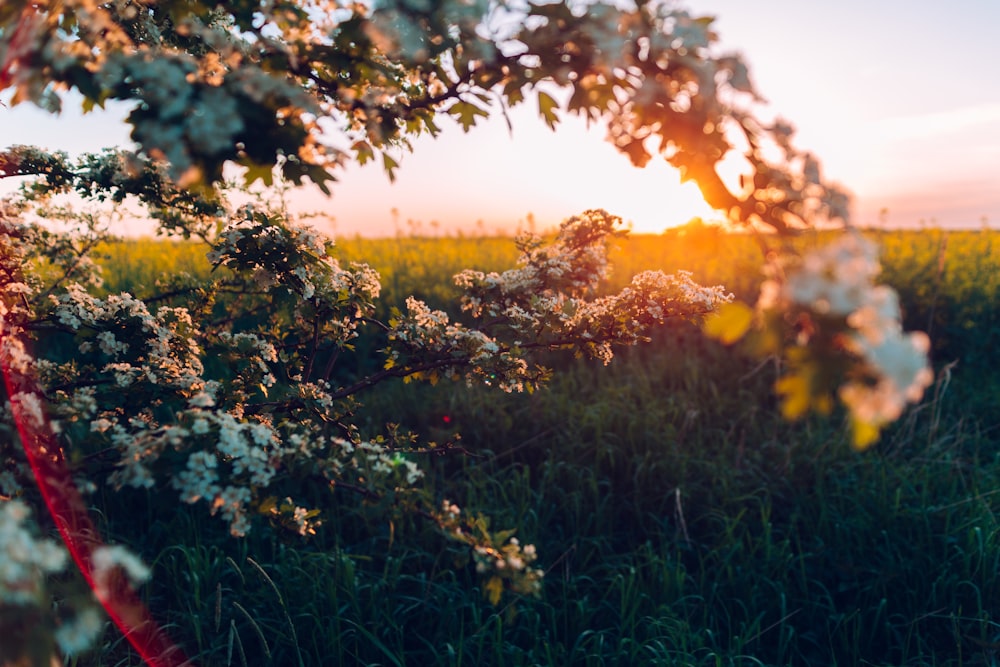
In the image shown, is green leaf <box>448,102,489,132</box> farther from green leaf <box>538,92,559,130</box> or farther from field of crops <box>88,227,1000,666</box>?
field of crops <box>88,227,1000,666</box>

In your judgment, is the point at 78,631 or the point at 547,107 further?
the point at 547,107

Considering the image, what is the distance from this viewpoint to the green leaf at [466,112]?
2.90 metres

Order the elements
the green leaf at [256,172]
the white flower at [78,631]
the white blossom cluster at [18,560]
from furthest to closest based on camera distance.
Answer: the green leaf at [256,172] < the white flower at [78,631] < the white blossom cluster at [18,560]

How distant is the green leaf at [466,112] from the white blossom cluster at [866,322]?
6.07ft

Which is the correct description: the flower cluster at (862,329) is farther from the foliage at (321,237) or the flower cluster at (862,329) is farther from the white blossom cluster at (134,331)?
the white blossom cluster at (134,331)

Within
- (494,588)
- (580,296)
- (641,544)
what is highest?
(580,296)

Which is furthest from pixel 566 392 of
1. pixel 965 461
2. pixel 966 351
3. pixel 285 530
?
pixel 966 351

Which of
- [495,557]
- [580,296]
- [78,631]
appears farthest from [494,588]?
[580,296]

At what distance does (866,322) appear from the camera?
1364mm

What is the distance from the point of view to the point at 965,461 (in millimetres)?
6578

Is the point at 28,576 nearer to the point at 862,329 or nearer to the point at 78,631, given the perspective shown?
the point at 78,631

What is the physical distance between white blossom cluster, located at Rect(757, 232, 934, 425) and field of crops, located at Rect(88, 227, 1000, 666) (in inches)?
24.8

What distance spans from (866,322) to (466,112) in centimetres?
203

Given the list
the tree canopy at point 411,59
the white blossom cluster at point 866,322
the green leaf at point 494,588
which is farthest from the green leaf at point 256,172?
the white blossom cluster at point 866,322
